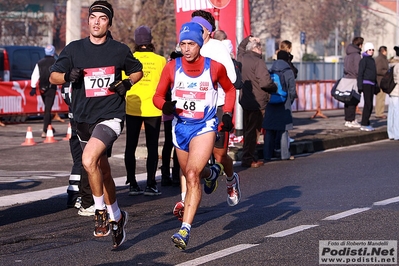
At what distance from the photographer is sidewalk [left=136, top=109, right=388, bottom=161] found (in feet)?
54.0

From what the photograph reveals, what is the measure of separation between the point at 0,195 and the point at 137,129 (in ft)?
5.76

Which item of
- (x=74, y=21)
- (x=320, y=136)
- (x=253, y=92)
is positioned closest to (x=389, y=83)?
(x=320, y=136)

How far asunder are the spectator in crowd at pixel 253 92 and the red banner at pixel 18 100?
1029 cm

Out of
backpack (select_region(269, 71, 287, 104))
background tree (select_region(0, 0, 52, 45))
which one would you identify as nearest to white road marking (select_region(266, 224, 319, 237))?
backpack (select_region(269, 71, 287, 104))

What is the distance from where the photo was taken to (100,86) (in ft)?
26.8

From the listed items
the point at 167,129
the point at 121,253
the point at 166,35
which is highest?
the point at 166,35

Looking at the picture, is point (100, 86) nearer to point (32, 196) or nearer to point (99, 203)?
point (99, 203)

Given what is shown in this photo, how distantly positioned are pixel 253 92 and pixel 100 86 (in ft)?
21.1

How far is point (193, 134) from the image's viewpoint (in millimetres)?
8008

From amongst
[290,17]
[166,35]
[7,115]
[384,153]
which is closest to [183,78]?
[384,153]

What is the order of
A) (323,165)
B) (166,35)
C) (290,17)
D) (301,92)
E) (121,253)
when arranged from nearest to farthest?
(121,253) < (323,165) < (301,92) < (166,35) < (290,17)

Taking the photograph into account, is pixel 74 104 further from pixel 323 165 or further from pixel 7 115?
pixel 7 115

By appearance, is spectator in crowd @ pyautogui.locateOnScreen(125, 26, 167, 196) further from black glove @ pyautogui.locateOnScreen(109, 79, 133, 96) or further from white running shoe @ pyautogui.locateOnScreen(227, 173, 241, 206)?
black glove @ pyautogui.locateOnScreen(109, 79, 133, 96)

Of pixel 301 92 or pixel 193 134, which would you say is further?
pixel 301 92
